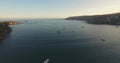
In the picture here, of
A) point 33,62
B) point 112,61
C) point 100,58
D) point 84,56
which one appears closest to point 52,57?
point 33,62

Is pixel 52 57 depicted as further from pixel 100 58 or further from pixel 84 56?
pixel 100 58

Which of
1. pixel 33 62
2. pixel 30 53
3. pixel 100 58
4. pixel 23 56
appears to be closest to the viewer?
pixel 33 62

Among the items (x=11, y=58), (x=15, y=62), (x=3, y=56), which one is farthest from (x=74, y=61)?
(x=3, y=56)

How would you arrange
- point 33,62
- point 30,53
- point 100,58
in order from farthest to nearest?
point 30,53 → point 100,58 → point 33,62

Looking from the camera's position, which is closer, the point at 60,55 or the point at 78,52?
the point at 60,55

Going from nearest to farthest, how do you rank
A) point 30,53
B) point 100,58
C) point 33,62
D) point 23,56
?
point 33,62 < point 100,58 < point 23,56 < point 30,53

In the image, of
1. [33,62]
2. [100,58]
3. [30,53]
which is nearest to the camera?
[33,62]

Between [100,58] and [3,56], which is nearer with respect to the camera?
[100,58]

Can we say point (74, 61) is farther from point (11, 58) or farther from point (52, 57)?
point (11, 58)
